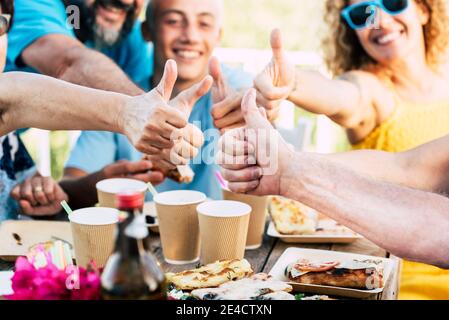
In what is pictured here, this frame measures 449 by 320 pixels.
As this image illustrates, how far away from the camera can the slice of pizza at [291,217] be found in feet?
4.74

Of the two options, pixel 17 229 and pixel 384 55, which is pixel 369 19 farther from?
pixel 17 229

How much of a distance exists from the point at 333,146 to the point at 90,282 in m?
2.78

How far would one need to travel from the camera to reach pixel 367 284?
109 cm

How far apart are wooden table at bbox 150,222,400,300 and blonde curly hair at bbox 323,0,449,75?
0.86 meters

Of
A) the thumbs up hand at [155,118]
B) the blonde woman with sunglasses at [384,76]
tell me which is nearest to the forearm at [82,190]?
the thumbs up hand at [155,118]

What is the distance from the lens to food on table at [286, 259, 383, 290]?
1.09 m

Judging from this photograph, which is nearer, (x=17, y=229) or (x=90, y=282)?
(x=90, y=282)

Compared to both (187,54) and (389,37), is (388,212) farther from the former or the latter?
(187,54)

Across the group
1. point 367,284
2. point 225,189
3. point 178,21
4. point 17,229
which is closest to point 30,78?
point 17,229

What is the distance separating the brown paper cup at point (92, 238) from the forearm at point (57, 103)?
0.62ft

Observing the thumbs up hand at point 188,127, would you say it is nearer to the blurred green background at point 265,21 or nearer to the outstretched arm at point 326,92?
the outstretched arm at point 326,92

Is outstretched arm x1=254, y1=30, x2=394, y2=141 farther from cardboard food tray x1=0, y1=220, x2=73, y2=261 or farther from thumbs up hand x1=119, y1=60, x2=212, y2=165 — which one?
cardboard food tray x1=0, y1=220, x2=73, y2=261

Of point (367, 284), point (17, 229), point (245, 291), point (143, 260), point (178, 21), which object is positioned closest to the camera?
point (143, 260)

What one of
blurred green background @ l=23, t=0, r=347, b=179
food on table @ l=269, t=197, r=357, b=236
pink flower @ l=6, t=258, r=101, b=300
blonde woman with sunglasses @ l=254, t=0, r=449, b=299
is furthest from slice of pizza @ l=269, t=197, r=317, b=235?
blurred green background @ l=23, t=0, r=347, b=179
